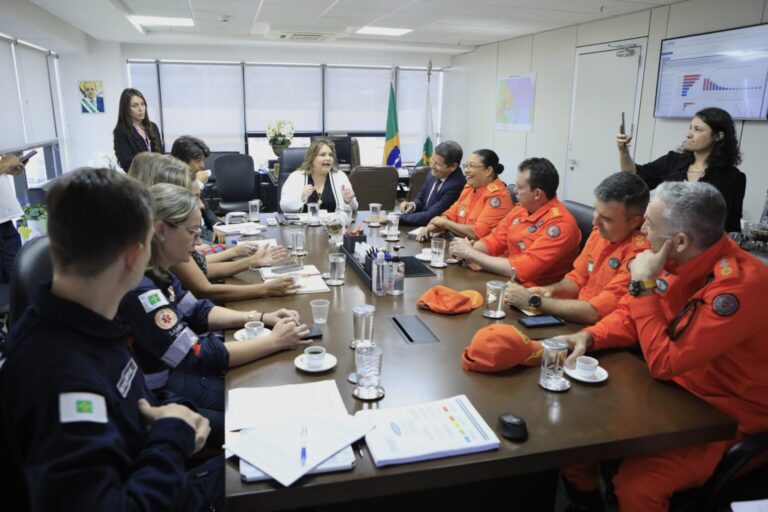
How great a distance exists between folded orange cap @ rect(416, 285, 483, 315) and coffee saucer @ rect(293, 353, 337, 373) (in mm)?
559

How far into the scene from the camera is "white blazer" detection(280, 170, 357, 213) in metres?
4.32

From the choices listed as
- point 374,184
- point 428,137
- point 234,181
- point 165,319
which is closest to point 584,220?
point 165,319

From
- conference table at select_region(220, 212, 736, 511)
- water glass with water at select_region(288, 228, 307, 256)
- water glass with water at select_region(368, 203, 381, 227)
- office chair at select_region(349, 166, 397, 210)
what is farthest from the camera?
office chair at select_region(349, 166, 397, 210)

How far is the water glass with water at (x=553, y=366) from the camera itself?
1.51 metres

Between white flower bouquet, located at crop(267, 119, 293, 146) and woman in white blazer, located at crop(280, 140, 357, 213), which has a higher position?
white flower bouquet, located at crop(267, 119, 293, 146)

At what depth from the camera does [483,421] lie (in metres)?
1.33

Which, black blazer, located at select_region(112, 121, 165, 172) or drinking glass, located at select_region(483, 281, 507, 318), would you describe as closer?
drinking glass, located at select_region(483, 281, 507, 318)

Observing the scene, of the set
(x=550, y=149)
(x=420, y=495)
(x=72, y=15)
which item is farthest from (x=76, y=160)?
(x=420, y=495)

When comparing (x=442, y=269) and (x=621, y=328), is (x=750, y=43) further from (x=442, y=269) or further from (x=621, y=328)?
(x=621, y=328)

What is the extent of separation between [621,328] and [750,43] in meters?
3.50

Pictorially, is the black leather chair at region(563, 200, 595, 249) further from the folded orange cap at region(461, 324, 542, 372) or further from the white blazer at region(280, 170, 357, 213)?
the white blazer at region(280, 170, 357, 213)

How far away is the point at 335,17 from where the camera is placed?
5832 mm

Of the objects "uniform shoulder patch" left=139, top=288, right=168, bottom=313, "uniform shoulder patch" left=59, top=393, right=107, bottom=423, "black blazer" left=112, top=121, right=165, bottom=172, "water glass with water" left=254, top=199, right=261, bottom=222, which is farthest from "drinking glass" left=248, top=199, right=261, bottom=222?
"uniform shoulder patch" left=59, top=393, right=107, bottom=423

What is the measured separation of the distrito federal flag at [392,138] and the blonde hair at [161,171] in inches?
254
